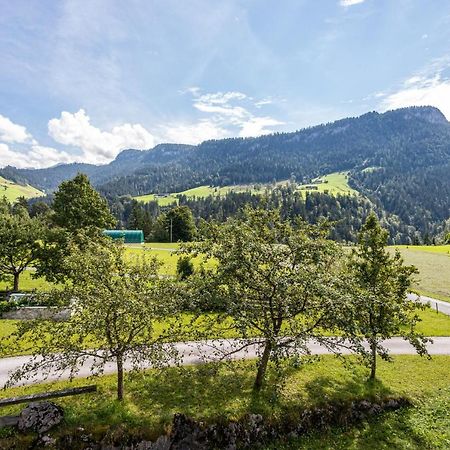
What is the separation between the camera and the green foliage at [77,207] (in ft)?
172

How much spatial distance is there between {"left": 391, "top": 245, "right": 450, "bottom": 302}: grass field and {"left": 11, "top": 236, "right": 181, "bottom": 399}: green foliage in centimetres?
2900

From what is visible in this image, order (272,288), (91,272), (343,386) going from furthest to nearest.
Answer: (343,386) < (272,288) < (91,272)

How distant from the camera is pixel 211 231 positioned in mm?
20047

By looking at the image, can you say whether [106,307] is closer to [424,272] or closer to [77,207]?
[77,207]

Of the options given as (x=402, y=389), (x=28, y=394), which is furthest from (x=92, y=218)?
(x=402, y=389)

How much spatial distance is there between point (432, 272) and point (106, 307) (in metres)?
67.0

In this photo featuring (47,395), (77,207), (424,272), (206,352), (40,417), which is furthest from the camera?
(424,272)

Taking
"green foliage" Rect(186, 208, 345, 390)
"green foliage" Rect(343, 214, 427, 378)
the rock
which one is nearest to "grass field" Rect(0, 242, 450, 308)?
"green foliage" Rect(186, 208, 345, 390)

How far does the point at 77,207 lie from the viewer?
52.6m

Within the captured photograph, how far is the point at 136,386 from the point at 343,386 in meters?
13.1

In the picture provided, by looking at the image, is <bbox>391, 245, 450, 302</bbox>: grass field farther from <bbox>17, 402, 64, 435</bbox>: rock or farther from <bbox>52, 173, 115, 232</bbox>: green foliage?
<bbox>52, 173, 115, 232</bbox>: green foliage

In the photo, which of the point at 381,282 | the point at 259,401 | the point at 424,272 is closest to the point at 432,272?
the point at 424,272

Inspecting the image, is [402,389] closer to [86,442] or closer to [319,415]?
[319,415]

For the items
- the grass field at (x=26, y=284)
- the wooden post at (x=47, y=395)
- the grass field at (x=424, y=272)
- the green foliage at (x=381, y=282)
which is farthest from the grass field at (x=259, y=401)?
the grass field at (x=26, y=284)
